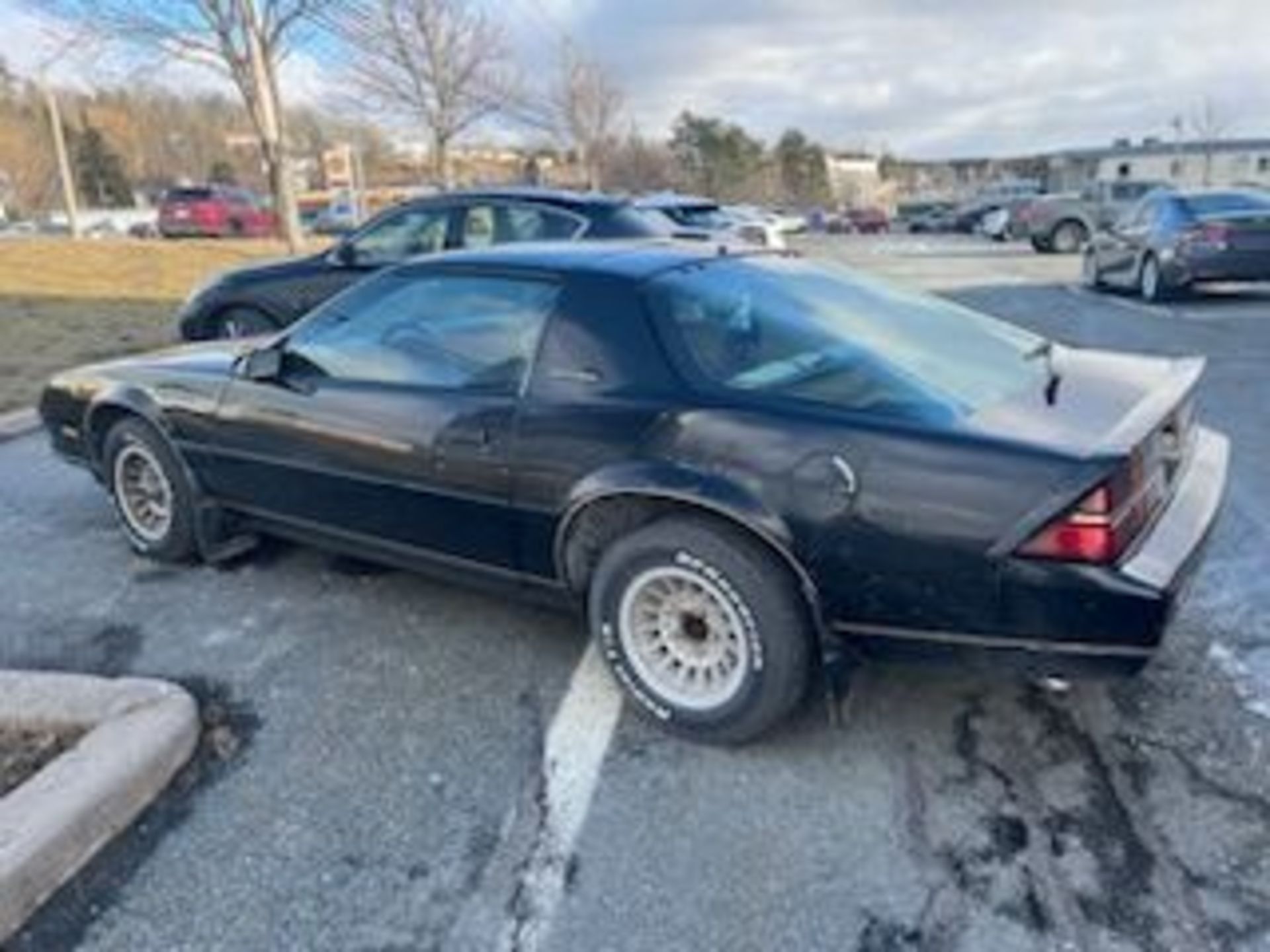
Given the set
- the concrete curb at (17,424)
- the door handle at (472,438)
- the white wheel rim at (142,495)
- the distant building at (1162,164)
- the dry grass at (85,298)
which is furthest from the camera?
the distant building at (1162,164)

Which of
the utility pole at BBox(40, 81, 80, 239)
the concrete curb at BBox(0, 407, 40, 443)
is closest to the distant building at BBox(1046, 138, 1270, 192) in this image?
the utility pole at BBox(40, 81, 80, 239)

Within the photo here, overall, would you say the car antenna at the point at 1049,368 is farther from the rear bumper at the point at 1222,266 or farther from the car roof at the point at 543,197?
the rear bumper at the point at 1222,266

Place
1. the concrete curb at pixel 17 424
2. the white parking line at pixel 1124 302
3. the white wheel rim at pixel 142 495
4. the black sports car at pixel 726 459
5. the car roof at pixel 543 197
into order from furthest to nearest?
the white parking line at pixel 1124 302
the car roof at pixel 543 197
the concrete curb at pixel 17 424
the white wheel rim at pixel 142 495
the black sports car at pixel 726 459

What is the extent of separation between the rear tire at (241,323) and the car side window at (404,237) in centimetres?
93

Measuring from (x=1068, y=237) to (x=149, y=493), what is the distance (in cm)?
2494

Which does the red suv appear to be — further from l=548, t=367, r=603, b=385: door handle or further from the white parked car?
l=548, t=367, r=603, b=385: door handle

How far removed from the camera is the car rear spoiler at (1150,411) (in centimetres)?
290

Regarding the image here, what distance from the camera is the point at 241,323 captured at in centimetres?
915

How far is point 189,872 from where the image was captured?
2781mm

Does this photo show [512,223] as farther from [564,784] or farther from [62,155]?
[62,155]

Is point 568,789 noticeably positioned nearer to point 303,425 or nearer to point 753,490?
point 753,490

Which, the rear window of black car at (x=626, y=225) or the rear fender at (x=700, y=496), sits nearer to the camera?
the rear fender at (x=700, y=496)

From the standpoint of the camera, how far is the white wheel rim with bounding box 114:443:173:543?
478cm

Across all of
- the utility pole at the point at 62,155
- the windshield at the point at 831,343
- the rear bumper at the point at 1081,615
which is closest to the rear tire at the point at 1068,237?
the windshield at the point at 831,343
